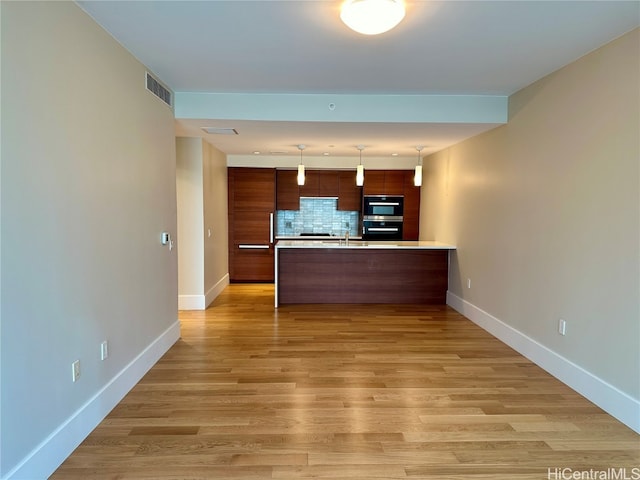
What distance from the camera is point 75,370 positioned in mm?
2186

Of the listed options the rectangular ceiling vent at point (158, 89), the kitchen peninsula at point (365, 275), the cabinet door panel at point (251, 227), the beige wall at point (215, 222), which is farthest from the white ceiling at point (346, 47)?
the cabinet door panel at point (251, 227)

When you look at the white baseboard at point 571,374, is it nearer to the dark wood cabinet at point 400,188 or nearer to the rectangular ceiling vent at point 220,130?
the dark wood cabinet at point 400,188

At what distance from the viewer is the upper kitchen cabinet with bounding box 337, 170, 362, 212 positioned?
7.31m

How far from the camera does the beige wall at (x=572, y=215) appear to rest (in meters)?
2.49

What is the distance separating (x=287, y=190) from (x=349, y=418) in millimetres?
5248

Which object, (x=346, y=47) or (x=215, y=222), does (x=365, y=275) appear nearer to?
(x=215, y=222)

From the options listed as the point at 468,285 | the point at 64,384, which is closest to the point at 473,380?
the point at 468,285

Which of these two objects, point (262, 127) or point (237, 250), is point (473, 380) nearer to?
point (262, 127)

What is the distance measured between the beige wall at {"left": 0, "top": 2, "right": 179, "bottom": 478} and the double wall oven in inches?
187

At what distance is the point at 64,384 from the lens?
2.08m

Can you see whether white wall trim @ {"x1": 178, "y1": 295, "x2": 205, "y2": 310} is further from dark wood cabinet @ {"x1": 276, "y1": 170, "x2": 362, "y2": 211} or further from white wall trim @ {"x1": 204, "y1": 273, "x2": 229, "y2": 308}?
dark wood cabinet @ {"x1": 276, "y1": 170, "x2": 362, "y2": 211}

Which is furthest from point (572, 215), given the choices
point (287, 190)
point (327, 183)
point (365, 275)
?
point (287, 190)

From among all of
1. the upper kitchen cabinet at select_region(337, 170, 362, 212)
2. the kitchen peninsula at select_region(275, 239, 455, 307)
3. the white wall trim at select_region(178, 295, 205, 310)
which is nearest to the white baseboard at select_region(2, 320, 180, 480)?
the white wall trim at select_region(178, 295, 205, 310)

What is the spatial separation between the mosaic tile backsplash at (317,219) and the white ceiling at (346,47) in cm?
349
